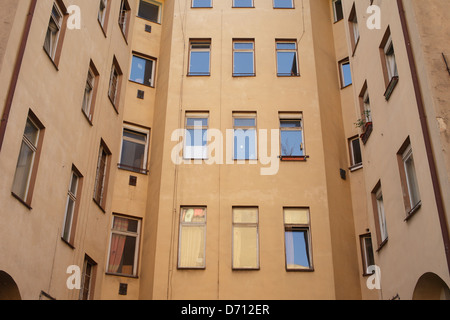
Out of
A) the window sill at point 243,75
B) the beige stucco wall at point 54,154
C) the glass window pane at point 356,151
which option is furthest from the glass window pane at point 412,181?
the beige stucco wall at point 54,154

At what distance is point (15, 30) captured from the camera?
11758 mm

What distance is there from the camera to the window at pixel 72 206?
14.7 m

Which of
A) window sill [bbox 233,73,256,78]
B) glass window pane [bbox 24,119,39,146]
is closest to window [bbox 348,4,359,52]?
window sill [bbox 233,73,256,78]

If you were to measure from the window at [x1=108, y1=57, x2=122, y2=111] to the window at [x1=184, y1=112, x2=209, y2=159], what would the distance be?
8.63ft

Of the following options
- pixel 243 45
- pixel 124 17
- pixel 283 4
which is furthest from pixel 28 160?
pixel 283 4

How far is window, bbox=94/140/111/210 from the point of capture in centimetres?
1709

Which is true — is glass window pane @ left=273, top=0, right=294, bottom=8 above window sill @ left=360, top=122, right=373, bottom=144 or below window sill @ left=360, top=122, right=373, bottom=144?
above

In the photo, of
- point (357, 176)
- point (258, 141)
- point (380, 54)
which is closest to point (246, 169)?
point (258, 141)

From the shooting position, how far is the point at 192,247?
17.0 m

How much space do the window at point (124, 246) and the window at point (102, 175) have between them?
2.96 ft

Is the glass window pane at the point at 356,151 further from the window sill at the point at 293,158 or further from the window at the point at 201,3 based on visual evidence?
the window at the point at 201,3

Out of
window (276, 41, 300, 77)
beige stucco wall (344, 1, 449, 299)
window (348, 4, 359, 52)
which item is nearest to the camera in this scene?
beige stucco wall (344, 1, 449, 299)

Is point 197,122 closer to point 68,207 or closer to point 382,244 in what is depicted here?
point 68,207

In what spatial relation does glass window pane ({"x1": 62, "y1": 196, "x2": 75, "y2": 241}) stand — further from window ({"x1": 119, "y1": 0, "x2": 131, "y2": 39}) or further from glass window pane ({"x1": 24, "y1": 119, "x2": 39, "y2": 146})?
window ({"x1": 119, "y1": 0, "x2": 131, "y2": 39})
